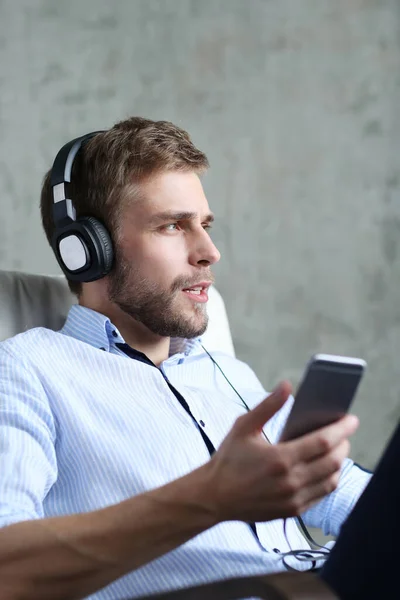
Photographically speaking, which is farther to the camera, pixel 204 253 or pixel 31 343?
pixel 204 253

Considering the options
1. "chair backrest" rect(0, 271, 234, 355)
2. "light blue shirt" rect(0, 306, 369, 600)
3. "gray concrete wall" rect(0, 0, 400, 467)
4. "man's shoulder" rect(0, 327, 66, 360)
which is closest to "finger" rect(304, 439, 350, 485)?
"light blue shirt" rect(0, 306, 369, 600)

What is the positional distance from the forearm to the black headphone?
0.52 m

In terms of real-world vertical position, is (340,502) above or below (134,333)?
below

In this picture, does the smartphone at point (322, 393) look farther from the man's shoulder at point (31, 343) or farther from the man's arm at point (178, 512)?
the man's shoulder at point (31, 343)

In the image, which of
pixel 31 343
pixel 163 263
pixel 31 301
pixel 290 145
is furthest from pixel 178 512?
pixel 290 145

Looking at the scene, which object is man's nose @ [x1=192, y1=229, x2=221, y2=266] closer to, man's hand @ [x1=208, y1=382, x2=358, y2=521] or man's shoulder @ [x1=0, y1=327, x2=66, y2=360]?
man's shoulder @ [x1=0, y1=327, x2=66, y2=360]

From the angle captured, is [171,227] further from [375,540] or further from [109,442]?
[375,540]

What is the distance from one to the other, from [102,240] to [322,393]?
0.64 metres

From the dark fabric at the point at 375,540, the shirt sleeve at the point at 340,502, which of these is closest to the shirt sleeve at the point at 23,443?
the dark fabric at the point at 375,540

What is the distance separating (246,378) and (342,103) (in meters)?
1.09

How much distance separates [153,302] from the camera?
4.18 ft

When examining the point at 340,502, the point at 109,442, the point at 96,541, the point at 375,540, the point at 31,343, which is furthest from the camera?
the point at 340,502

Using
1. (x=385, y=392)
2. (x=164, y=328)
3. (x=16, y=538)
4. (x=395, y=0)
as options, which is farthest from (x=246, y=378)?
(x=395, y=0)

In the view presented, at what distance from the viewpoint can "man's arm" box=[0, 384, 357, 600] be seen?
68 centimetres
